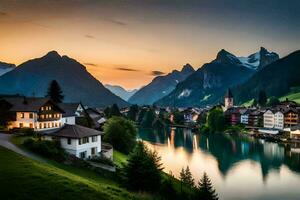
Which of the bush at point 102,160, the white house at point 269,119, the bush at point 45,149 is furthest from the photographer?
the white house at point 269,119

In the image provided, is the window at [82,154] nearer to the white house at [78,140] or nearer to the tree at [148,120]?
the white house at [78,140]

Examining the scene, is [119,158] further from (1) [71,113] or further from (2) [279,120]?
(2) [279,120]

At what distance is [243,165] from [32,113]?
132ft

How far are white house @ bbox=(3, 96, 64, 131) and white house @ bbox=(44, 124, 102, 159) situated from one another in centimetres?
1256

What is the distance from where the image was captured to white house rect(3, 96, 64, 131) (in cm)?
6059

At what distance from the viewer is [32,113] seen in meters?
60.3

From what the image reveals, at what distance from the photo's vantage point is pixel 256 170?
66188 millimetres

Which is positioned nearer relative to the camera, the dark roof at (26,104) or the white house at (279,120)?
the dark roof at (26,104)

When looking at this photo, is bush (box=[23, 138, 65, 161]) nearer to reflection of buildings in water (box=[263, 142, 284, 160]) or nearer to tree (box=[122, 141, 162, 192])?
tree (box=[122, 141, 162, 192])

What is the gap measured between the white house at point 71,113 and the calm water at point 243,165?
2075 cm

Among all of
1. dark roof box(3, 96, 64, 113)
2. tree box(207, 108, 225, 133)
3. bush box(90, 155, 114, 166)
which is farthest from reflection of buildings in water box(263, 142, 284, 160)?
dark roof box(3, 96, 64, 113)

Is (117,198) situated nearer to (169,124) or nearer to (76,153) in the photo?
(76,153)

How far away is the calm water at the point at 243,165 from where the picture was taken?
51.5 meters

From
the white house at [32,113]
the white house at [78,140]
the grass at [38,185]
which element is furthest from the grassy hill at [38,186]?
the white house at [32,113]
